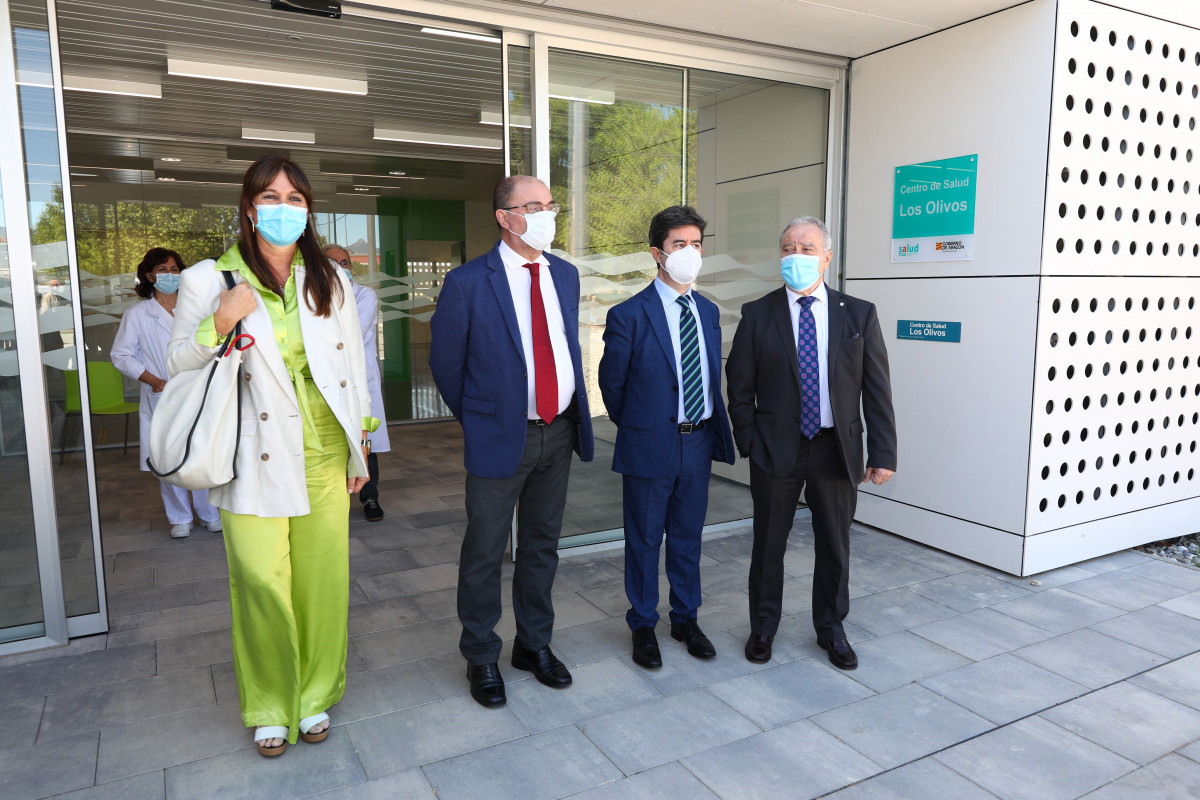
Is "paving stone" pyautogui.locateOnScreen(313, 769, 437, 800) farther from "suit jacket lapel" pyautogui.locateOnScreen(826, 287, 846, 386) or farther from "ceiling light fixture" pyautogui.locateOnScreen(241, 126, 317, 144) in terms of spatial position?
"ceiling light fixture" pyautogui.locateOnScreen(241, 126, 317, 144)

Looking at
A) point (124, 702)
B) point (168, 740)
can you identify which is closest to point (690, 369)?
point (168, 740)

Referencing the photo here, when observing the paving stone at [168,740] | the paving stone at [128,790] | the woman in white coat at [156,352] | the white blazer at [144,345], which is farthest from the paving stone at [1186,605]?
the white blazer at [144,345]

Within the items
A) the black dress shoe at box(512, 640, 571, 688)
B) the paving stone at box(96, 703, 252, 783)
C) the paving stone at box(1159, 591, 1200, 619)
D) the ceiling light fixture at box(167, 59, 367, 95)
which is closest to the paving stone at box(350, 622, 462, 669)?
the black dress shoe at box(512, 640, 571, 688)

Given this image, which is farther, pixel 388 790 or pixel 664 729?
pixel 664 729

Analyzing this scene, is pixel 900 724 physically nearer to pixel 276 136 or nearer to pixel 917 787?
pixel 917 787

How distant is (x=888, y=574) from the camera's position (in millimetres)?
4723

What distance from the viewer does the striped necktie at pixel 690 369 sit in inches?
136

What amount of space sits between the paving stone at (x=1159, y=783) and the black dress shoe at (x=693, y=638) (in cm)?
147

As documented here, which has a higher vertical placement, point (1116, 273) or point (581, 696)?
point (1116, 273)

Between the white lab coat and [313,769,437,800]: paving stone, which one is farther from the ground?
the white lab coat

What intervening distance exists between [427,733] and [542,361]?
1.44 meters

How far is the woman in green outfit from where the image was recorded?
269 cm

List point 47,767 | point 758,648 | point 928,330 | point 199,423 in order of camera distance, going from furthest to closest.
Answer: point 928,330 → point 758,648 → point 47,767 → point 199,423

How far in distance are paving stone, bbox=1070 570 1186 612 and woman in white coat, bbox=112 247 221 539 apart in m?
5.37
